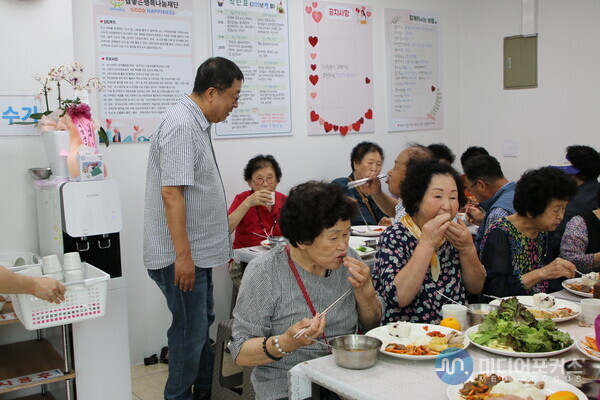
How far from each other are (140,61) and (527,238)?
8.15 ft

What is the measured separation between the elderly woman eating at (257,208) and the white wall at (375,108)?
24 cm

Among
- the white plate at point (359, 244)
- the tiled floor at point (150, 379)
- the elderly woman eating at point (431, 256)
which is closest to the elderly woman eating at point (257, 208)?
the white plate at point (359, 244)

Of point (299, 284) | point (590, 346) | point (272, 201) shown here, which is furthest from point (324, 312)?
point (272, 201)

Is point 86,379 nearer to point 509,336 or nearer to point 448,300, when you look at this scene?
point 448,300

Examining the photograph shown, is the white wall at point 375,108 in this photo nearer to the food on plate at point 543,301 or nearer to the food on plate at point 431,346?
the food on plate at point 431,346

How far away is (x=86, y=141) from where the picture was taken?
Answer: 2.86m

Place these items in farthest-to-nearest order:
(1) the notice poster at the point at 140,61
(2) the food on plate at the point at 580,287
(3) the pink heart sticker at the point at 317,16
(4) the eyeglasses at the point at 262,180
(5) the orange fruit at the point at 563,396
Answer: (3) the pink heart sticker at the point at 317,16 < (4) the eyeglasses at the point at 262,180 < (1) the notice poster at the point at 140,61 < (2) the food on plate at the point at 580,287 < (5) the orange fruit at the point at 563,396

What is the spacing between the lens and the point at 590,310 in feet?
7.09

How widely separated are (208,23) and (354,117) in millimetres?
1444

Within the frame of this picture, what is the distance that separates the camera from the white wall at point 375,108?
3.03 meters

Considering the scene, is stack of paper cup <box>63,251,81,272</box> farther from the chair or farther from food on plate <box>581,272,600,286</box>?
food on plate <box>581,272,600,286</box>

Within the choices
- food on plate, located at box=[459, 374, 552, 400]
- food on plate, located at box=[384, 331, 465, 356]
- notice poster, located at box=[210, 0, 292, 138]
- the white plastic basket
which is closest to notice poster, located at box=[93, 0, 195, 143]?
notice poster, located at box=[210, 0, 292, 138]

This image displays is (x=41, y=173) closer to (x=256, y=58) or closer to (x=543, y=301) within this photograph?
(x=256, y=58)

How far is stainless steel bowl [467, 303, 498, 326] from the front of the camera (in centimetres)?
216
